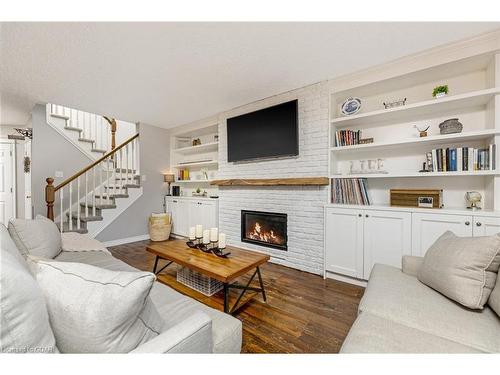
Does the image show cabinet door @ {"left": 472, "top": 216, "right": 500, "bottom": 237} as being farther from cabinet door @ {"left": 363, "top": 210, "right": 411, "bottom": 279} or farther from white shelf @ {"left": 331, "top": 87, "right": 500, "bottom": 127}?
white shelf @ {"left": 331, "top": 87, "right": 500, "bottom": 127}

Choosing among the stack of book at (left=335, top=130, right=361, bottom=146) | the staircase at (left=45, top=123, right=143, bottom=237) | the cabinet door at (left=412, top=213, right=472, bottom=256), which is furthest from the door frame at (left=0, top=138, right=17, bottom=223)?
the cabinet door at (left=412, top=213, right=472, bottom=256)

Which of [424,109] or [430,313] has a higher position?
[424,109]

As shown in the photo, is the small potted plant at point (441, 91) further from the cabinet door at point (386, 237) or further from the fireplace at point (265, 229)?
the fireplace at point (265, 229)

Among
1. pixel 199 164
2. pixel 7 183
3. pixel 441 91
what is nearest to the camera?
pixel 441 91

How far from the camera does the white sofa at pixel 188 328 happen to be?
720mm

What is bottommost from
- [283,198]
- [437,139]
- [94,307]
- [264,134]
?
[94,307]

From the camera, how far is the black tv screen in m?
2.85

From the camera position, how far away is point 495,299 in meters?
1.05

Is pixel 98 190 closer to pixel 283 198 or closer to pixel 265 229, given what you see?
pixel 265 229

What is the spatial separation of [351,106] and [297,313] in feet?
7.52

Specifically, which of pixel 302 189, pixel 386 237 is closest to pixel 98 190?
pixel 302 189

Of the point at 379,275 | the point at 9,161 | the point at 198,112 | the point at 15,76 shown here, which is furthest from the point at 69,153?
the point at 379,275

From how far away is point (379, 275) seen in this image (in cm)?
152
